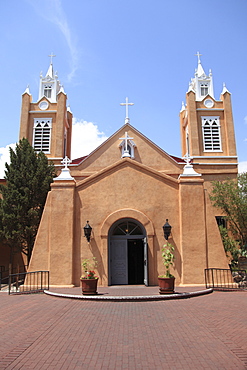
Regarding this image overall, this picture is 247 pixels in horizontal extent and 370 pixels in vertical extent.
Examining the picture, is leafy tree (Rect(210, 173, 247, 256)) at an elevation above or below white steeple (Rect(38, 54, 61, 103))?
below

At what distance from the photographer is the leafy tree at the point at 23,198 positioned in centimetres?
2034

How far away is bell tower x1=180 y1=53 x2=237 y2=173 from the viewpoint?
2691 cm

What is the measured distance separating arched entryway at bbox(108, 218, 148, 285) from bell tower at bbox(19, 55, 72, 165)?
1283 centimetres

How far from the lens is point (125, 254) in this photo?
15672 millimetres

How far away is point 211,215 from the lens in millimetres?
15523

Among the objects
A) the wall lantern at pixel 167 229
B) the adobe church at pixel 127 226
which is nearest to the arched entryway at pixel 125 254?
the adobe church at pixel 127 226

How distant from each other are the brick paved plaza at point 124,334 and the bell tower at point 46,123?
1781 cm

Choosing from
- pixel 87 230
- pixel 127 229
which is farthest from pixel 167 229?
pixel 87 230

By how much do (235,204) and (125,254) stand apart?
9247 millimetres

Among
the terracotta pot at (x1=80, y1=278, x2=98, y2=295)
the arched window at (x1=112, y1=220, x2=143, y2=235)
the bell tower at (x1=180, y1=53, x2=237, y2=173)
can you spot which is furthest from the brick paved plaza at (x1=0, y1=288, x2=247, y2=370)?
the bell tower at (x1=180, y1=53, x2=237, y2=173)

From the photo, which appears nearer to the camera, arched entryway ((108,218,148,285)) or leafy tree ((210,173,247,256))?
arched entryway ((108,218,148,285))

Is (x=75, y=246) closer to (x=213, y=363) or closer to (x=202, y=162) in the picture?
(x=213, y=363)

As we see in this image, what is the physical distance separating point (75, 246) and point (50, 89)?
20052 mm

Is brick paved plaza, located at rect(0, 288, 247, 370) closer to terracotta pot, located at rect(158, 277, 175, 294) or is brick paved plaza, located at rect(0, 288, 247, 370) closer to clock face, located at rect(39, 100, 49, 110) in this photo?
terracotta pot, located at rect(158, 277, 175, 294)
